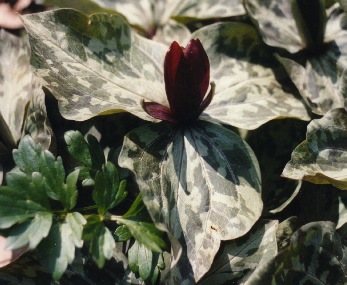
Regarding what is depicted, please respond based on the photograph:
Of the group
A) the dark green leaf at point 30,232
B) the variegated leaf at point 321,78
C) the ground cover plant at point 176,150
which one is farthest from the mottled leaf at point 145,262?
the variegated leaf at point 321,78

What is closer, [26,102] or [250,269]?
[250,269]

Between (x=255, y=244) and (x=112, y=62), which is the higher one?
(x=112, y=62)

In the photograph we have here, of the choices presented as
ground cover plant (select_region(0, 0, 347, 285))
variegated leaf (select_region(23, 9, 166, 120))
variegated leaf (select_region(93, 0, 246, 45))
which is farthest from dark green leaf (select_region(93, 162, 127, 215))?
variegated leaf (select_region(93, 0, 246, 45))

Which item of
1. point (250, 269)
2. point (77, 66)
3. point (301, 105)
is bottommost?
point (250, 269)

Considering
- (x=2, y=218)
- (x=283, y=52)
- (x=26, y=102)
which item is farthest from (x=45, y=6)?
(x=2, y=218)

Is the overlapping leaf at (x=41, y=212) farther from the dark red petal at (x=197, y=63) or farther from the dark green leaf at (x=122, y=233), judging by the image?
the dark red petal at (x=197, y=63)

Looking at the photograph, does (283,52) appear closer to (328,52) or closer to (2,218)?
(328,52)
